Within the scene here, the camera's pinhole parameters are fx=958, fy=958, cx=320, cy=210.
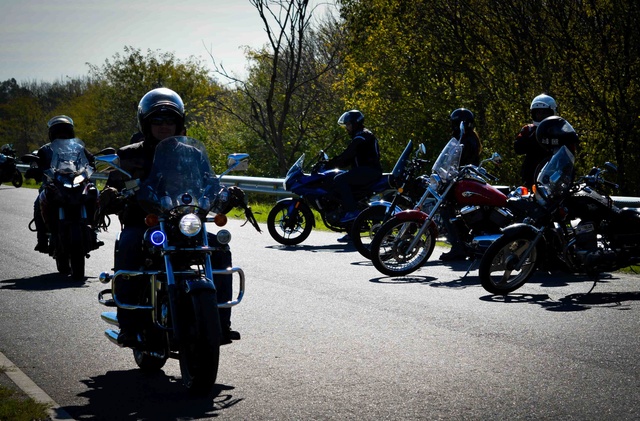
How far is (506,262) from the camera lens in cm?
920

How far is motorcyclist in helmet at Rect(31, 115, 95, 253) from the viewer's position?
11461 mm

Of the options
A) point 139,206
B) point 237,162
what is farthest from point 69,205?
point 237,162

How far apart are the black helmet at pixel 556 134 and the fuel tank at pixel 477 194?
40.5 inches

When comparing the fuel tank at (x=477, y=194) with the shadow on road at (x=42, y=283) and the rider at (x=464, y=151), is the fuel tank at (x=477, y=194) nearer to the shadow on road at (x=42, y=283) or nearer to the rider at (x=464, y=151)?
the rider at (x=464, y=151)

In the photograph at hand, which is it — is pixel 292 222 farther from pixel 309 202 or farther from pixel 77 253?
pixel 77 253

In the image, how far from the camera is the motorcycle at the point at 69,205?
10.9m

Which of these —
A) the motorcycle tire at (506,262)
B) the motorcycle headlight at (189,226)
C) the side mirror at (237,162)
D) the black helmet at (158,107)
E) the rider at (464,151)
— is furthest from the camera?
the rider at (464,151)

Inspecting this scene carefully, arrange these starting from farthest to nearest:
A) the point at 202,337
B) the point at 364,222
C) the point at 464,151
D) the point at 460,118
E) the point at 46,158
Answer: the point at 364,222 < the point at 464,151 < the point at 460,118 < the point at 46,158 < the point at 202,337

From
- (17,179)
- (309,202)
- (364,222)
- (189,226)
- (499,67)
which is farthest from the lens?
(17,179)

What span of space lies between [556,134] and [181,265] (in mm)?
5322

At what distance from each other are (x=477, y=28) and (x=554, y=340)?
20.6m

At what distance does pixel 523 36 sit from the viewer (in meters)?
24.5

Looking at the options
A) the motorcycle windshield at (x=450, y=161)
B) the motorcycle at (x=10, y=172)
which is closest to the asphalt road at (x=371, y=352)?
the motorcycle windshield at (x=450, y=161)

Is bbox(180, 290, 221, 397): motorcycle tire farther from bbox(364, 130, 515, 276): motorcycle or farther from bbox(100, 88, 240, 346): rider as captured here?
bbox(364, 130, 515, 276): motorcycle
